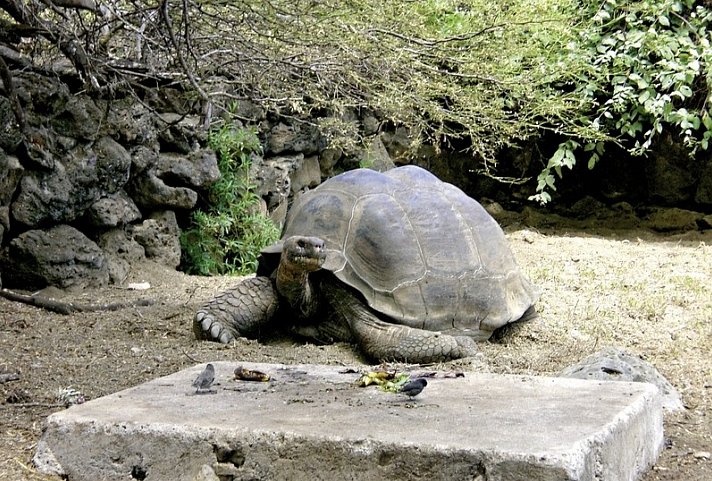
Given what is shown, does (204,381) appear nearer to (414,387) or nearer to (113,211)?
(414,387)

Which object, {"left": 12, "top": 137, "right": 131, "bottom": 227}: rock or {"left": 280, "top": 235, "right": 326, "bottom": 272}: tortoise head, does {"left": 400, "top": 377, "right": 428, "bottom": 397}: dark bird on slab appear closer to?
{"left": 280, "top": 235, "right": 326, "bottom": 272}: tortoise head

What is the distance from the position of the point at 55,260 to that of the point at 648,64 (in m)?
5.79

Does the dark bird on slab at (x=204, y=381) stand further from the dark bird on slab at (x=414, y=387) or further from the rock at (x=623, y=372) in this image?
the rock at (x=623, y=372)

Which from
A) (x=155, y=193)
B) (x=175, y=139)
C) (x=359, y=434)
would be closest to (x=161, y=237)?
(x=155, y=193)

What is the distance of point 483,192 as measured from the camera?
1007 cm

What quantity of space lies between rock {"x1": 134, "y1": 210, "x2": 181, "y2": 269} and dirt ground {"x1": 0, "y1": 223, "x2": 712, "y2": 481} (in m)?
0.23

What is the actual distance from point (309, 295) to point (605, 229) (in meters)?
5.68

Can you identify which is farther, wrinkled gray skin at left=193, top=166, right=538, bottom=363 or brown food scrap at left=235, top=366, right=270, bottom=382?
wrinkled gray skin at left=193, top=166, right=538, bottom=363

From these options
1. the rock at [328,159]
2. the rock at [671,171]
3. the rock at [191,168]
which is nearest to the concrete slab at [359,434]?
the rock at [191,168]

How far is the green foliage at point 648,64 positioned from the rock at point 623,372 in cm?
469

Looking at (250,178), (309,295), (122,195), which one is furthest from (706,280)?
(122,195)

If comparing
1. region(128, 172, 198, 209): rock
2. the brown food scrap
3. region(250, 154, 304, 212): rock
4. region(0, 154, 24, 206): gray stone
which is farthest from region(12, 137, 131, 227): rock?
the brown food scrap

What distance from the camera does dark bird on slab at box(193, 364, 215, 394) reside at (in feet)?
8.89

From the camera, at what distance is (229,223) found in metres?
6.73
